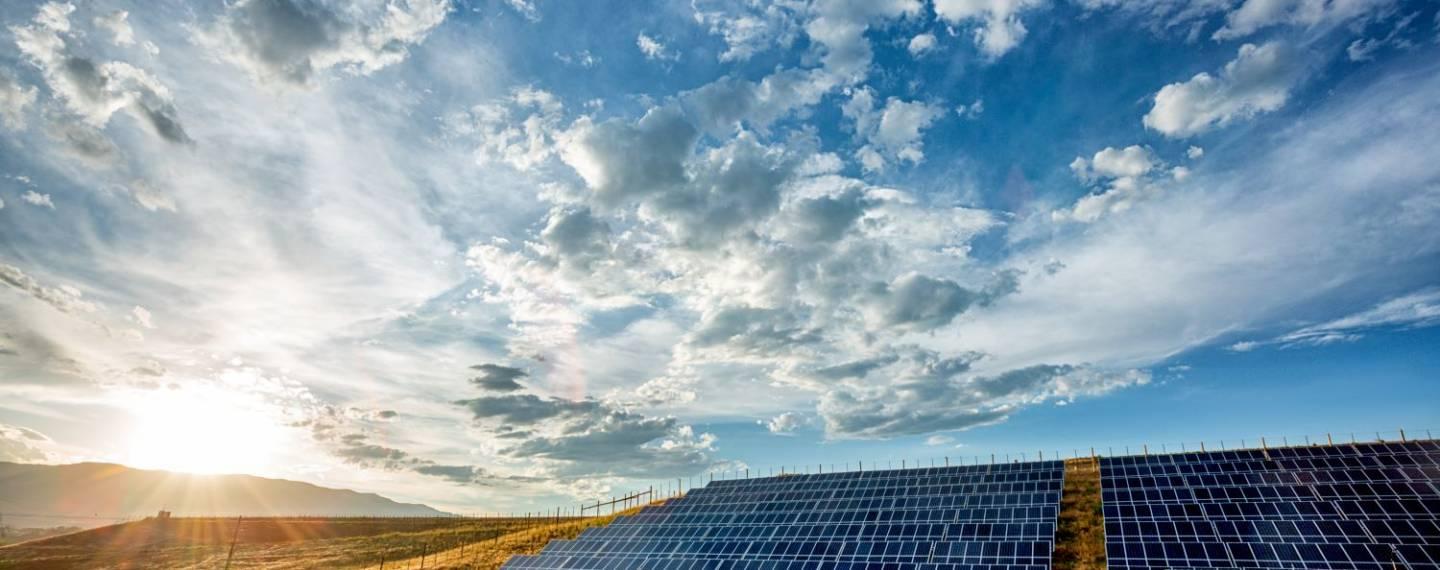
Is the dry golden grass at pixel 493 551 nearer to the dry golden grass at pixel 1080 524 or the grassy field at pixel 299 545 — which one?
the grassy field at pixel 299 545

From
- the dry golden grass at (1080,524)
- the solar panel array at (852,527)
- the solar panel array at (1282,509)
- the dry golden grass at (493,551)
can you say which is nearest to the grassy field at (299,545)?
the dry golden grass at (493,551)

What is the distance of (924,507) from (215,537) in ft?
423

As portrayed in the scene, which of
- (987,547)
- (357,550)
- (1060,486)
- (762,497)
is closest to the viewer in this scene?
(987,547)

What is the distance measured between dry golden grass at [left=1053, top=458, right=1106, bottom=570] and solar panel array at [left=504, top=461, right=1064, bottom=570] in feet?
5.47

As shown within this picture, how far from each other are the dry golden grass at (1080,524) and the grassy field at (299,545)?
52535 mm

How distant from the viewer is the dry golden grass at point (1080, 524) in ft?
149

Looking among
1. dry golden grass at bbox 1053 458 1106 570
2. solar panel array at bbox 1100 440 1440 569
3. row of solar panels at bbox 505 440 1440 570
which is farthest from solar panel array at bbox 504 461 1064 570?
solar panel array at bbox 1100 440 1440 569

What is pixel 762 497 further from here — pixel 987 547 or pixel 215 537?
pixel 215 537

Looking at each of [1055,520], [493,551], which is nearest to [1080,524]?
[1055,520]

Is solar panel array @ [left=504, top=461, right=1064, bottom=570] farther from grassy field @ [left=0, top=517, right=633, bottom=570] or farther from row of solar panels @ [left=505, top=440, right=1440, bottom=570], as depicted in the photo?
grassy field @ [left=0, top=517, right=633, bottom=570]

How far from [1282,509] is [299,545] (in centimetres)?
12291

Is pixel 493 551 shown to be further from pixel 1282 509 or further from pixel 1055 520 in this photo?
pixel 1282 509

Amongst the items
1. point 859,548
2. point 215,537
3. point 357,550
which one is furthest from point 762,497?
point 215,537

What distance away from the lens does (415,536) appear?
372 feet
